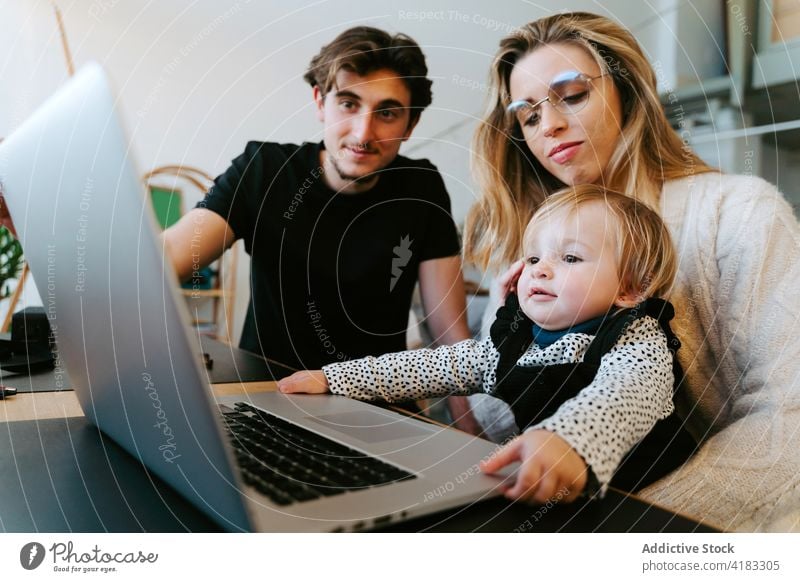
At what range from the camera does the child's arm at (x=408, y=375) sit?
1.62 ft

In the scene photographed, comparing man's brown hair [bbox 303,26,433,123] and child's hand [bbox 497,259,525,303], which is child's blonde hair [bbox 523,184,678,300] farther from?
man's brown hair [bbox 303,26,433,123]

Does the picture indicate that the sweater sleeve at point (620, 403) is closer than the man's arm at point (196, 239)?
Yes

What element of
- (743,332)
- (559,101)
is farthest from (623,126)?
(743,332)

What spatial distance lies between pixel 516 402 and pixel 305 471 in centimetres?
21

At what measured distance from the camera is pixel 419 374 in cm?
51

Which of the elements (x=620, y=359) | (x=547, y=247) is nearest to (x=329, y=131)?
(x=547, y=247)

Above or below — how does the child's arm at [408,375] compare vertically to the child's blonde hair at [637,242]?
below

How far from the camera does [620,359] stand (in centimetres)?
39

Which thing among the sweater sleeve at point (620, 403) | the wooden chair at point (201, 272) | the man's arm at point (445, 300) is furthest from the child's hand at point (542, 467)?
the wooden chair at point (201, 272)

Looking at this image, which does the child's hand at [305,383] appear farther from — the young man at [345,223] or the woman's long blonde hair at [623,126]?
the woman's long blonde hair at [623,126]

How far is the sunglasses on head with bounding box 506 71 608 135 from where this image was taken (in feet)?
1.55

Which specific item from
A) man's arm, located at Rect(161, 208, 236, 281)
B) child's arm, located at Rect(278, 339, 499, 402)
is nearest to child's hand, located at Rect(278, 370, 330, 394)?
child's arm, located at Rect(278, 339, 499, 402)

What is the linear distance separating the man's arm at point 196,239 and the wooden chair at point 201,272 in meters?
0.02

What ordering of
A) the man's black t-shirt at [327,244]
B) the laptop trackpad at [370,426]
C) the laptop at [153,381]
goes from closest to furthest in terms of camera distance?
the laptop at [153,381] < the laptop trackpad at [370,426] < the man's black t-shirt at [327,244]
